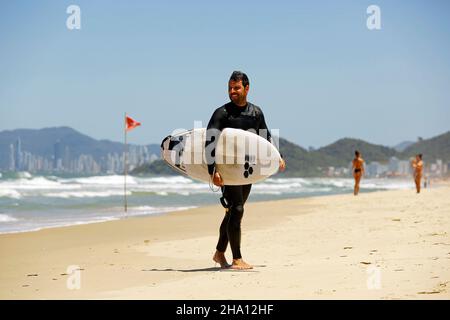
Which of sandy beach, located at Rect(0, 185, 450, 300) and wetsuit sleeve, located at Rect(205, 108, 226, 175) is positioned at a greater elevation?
wetsuit sleeve, located at Rect(205, 108, 226, 175)

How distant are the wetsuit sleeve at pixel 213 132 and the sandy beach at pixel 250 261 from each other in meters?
1.03

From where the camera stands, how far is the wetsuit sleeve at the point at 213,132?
6477mm

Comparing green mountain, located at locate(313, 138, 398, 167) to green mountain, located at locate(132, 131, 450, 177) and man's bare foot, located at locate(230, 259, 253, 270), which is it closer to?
green mountain, located at locate(132, 131, 450, 177)

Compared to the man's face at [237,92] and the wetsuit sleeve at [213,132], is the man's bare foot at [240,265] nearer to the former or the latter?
the wetsuit sleeve at [213,132]

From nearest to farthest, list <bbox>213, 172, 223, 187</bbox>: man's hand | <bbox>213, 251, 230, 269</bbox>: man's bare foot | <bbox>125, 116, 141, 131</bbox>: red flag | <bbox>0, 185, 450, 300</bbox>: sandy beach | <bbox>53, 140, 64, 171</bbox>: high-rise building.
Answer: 1. <bbox>0, 185, 450, 300</bbox>: sandy beach
2. <bbox>213, 172, 223, 187</bbox>: man's hand
3. <bbox>213, 251, 230, 269</bbox>: man's bare foot
4. <bbox>125, 116, 141, 131</bbox>: red flag
5. <bbox>53, 140, 64, 171</bbox>: high-rise building

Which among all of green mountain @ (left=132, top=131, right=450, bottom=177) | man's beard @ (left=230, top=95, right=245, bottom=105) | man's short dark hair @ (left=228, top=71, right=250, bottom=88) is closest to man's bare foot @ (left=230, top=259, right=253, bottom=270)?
man's beard @ (left=230, top=95, right=245, bottom=105)

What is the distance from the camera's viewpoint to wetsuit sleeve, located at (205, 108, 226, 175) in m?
6.48

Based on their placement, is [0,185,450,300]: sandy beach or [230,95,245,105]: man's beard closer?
[0,185,450,300]: sandy beach

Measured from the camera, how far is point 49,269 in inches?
288

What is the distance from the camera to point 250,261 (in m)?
7.30

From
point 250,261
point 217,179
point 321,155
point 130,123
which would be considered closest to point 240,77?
point 217,179

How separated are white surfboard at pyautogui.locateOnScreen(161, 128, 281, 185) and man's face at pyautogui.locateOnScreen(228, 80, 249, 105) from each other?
280 mm

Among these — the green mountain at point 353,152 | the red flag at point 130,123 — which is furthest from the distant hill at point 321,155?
the red flag at point 130,123
